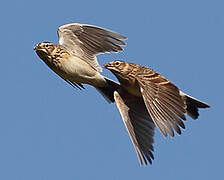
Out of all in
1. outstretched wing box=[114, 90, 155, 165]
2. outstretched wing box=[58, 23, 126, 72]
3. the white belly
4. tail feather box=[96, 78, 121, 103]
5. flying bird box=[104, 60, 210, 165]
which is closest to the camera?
flying bird box=[104, 60, 210, 165]

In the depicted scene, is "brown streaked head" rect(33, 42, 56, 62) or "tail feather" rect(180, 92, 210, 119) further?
"brown streaked head" rect(33, 42, 56, 62)

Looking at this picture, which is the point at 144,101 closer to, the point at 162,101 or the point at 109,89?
the point at 162,101

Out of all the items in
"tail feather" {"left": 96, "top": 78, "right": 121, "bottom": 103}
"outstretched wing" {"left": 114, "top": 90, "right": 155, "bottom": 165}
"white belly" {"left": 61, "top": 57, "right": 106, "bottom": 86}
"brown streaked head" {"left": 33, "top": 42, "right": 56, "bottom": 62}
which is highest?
"brown streaked head" {"left": 33, "top": 42, "right": 56, "bottom": 62}

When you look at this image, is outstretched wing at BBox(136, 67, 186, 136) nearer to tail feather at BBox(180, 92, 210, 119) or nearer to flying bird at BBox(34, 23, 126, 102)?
tail feather at BBox(180, 92, 210, 119)

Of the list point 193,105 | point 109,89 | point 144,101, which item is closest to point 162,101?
point 144,101

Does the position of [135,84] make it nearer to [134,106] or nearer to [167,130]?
[134,106]

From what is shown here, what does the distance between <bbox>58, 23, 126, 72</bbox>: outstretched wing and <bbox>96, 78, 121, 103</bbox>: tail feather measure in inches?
12.2

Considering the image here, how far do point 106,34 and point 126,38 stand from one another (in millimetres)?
367

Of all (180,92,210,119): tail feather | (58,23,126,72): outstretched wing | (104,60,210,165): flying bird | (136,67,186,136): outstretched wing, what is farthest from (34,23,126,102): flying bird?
(180,92,210,119): tail feather

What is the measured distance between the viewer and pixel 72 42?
13.7 meters

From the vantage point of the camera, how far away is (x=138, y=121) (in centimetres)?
1288

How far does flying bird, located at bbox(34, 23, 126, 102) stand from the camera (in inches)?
508

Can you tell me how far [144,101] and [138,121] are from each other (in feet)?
2.94

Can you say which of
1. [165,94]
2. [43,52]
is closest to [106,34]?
[43,52]
